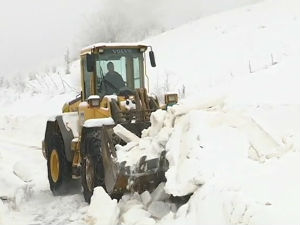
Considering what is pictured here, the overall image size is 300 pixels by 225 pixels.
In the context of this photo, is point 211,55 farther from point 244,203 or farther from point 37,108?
point 244,203

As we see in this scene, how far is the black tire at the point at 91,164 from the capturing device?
23.8ft

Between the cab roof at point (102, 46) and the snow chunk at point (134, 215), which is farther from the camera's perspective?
the cab roof at point (102, 46)

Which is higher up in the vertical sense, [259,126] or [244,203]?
[259,126]

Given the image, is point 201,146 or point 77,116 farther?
point 77,116

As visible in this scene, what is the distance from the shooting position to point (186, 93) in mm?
16766

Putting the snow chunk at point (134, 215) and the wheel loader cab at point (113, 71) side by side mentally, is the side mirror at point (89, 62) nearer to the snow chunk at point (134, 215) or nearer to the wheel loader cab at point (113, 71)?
the wheel loader cab at point (113, 71)

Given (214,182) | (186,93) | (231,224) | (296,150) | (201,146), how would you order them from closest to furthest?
(231,224) < (214,182) < (296,150) < (201,146) < (186,93)

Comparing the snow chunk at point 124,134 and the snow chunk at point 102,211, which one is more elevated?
the snow chunk at point 124,134

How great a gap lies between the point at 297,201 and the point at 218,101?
8.94ft

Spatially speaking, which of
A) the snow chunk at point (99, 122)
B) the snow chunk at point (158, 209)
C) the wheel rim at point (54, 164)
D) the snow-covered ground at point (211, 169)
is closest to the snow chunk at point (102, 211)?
the snow-covered ground at point (211, 169)

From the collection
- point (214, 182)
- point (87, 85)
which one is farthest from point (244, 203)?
point (87, 85)

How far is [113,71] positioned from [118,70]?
0.11 meters

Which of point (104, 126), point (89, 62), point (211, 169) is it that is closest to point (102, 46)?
point (89, 62)

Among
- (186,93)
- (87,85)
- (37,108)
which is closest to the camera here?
(87,85)
